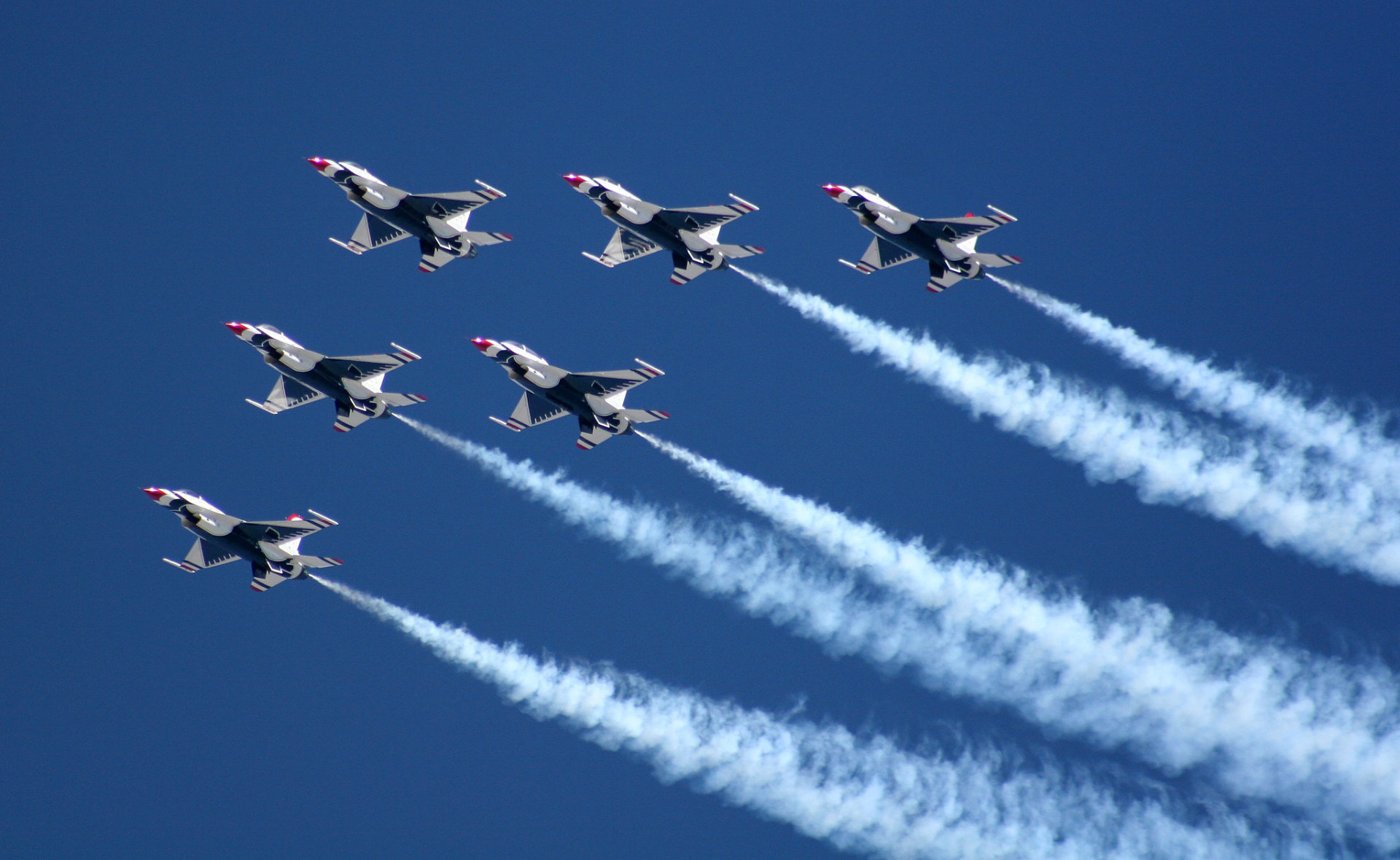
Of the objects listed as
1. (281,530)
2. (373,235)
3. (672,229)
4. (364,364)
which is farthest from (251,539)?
(672,229)

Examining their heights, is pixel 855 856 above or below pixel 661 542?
below

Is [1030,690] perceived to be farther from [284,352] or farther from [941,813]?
[284,352]

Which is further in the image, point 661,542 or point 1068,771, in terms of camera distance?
point 661,542

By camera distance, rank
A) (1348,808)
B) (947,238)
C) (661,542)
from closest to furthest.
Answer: (1348,808)
(947,238)
(661,542)

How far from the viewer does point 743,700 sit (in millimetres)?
80062

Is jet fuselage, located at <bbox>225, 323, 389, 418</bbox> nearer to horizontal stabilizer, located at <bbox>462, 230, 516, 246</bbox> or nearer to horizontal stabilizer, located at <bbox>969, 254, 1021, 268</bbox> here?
horizontal stabilizer, located at <bbox>462, 230, 516, 246</bbox>

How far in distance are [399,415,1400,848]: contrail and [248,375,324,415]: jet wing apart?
5.10 metres

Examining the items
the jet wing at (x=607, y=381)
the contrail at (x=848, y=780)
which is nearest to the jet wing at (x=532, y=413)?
the jet wing at (x=607, y=381)

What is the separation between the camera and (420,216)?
77.5 m

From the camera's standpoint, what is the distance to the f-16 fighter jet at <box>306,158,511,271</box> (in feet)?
253

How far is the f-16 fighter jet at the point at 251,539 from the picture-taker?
2963 inches

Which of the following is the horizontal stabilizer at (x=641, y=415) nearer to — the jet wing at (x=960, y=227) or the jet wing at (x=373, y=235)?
the jet wing at (x=373, y=235)

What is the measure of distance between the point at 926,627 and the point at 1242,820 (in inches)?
656

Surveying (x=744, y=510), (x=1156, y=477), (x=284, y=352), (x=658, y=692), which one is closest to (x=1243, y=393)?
(x=1156, y=477)
